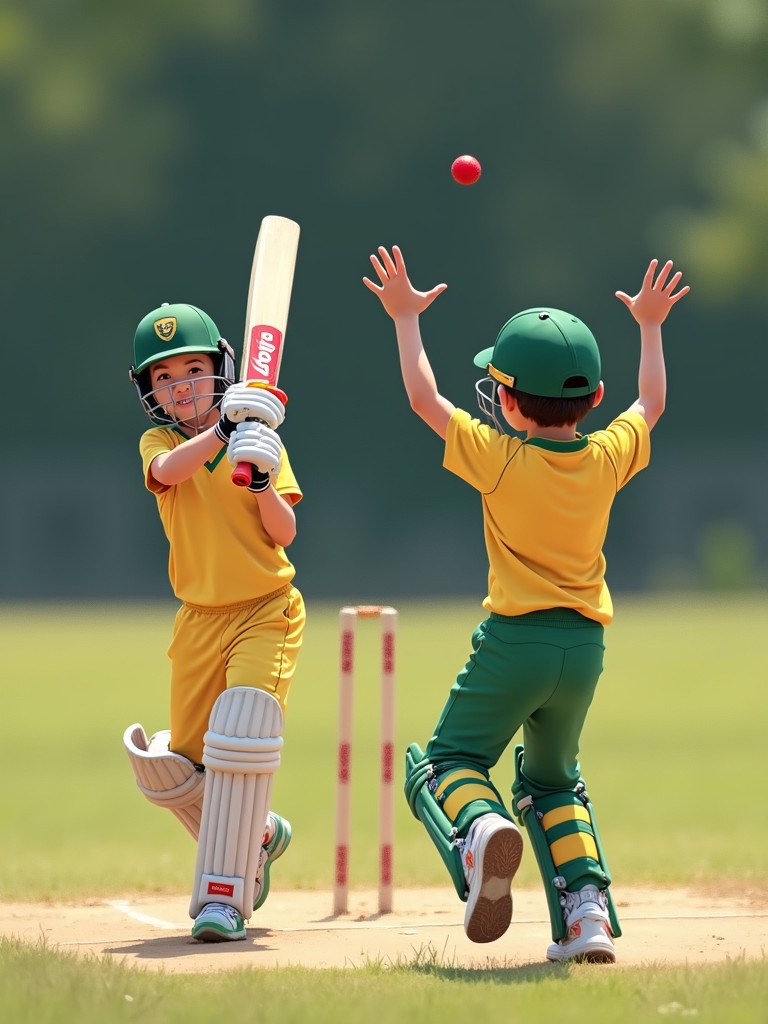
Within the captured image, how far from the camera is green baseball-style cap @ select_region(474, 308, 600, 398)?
458cm

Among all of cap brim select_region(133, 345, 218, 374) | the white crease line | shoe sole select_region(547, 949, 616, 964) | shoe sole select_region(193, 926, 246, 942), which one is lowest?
shoe sole select_region(547, 949, 616, 964)

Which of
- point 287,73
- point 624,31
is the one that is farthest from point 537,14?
point 287,73

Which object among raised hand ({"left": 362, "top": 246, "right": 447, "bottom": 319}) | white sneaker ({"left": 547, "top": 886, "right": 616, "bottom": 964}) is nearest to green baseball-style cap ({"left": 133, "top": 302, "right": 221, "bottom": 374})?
raised hand ({"left": 362, "top": 246, "right": 447, "bottom": 319})

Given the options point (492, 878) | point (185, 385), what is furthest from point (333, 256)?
point (492, 878)

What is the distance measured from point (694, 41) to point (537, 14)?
20.2ft

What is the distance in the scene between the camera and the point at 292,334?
37.7 metres

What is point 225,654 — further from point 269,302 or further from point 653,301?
point 653,301

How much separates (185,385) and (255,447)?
579 mm

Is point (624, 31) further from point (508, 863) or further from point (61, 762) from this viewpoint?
point (508, 863)

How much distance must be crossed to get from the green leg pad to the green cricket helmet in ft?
4.07

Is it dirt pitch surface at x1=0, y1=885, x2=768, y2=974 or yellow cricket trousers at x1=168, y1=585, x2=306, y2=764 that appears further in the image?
yellow cricket trousers at x1=168, y1=585, x2=306, y2=764

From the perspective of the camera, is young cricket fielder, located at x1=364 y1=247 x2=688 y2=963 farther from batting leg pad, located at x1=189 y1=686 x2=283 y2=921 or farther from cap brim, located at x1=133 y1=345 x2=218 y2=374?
cap brim, located at x1=133 y1=345 x2=218 y2=374

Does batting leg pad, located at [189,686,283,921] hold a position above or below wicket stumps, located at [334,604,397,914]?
below

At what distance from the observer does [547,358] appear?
4.58 metres
